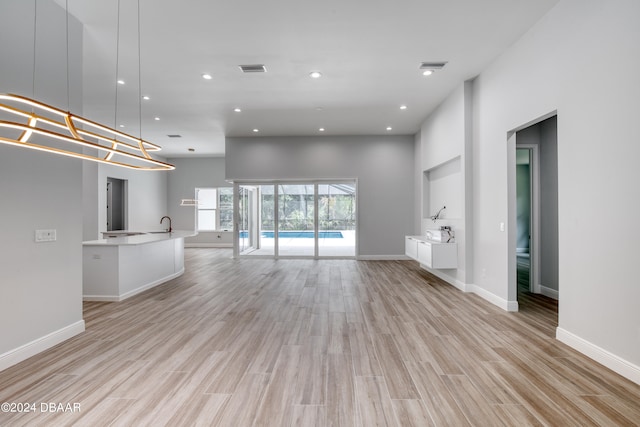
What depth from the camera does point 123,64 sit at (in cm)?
443

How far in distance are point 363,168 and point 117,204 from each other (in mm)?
7732

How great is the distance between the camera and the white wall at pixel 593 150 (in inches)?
96.5

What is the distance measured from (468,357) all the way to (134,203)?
10.5m

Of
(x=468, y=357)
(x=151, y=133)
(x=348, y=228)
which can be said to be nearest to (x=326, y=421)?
(x=468, y=357)

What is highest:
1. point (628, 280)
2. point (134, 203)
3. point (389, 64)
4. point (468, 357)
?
point (389, 64)

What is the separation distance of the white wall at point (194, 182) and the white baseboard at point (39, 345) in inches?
322

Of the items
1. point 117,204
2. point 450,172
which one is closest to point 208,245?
point 117,204

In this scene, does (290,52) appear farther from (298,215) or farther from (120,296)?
(298,215)

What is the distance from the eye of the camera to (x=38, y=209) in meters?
2.96

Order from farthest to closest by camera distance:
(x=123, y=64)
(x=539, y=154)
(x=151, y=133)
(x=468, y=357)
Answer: (x=151, y=133) → (x=539, y=154) → (x=123, y=64) → (x=468, y=357)

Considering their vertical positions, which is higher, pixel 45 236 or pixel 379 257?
pixel 45 236

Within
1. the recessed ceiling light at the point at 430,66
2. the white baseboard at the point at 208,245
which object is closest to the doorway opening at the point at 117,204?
the white baseboard at the point at 208,245

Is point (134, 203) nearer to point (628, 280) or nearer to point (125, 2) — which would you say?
point (125, 2)

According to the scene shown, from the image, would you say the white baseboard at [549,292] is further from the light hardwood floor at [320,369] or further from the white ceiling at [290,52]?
the white ceiling at [290,52]
